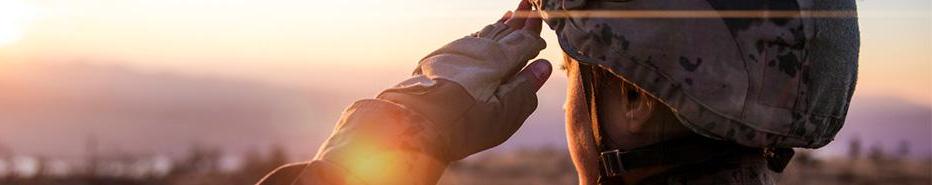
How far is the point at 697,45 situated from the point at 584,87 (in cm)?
45

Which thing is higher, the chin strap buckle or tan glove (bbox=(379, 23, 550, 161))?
tan glove (bbox=(379, 23, 550, 161))

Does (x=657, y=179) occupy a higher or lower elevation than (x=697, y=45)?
lower

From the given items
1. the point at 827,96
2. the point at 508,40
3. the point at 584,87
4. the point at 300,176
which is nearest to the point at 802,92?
the point at 827,96

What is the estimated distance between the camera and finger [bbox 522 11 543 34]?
391 cm

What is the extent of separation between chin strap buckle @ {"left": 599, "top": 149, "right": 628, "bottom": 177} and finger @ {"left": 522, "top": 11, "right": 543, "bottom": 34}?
0.47 metres

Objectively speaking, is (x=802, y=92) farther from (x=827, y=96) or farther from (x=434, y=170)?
(x=434, y=170)

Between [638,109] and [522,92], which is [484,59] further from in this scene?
[638,109]

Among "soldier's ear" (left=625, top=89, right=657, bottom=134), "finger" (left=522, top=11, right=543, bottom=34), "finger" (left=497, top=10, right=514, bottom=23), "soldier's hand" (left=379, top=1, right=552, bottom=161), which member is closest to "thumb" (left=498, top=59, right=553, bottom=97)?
"soldier's hand" (left=379, top=1, right=552, bottom=161)

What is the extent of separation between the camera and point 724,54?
3363mm

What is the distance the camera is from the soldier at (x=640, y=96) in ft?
11.1

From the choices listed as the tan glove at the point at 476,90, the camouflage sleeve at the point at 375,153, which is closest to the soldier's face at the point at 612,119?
the tan glove at the point at 476,90

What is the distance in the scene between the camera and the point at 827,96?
11.6 ft

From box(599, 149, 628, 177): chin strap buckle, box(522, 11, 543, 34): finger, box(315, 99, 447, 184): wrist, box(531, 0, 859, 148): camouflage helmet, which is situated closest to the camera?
box(531, 0, 859, 148): camouflage helmet

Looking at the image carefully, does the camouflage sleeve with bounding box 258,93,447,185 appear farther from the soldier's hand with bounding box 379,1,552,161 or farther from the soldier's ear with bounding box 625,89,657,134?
the soldier's ear with bounding box 625,89,657,134
